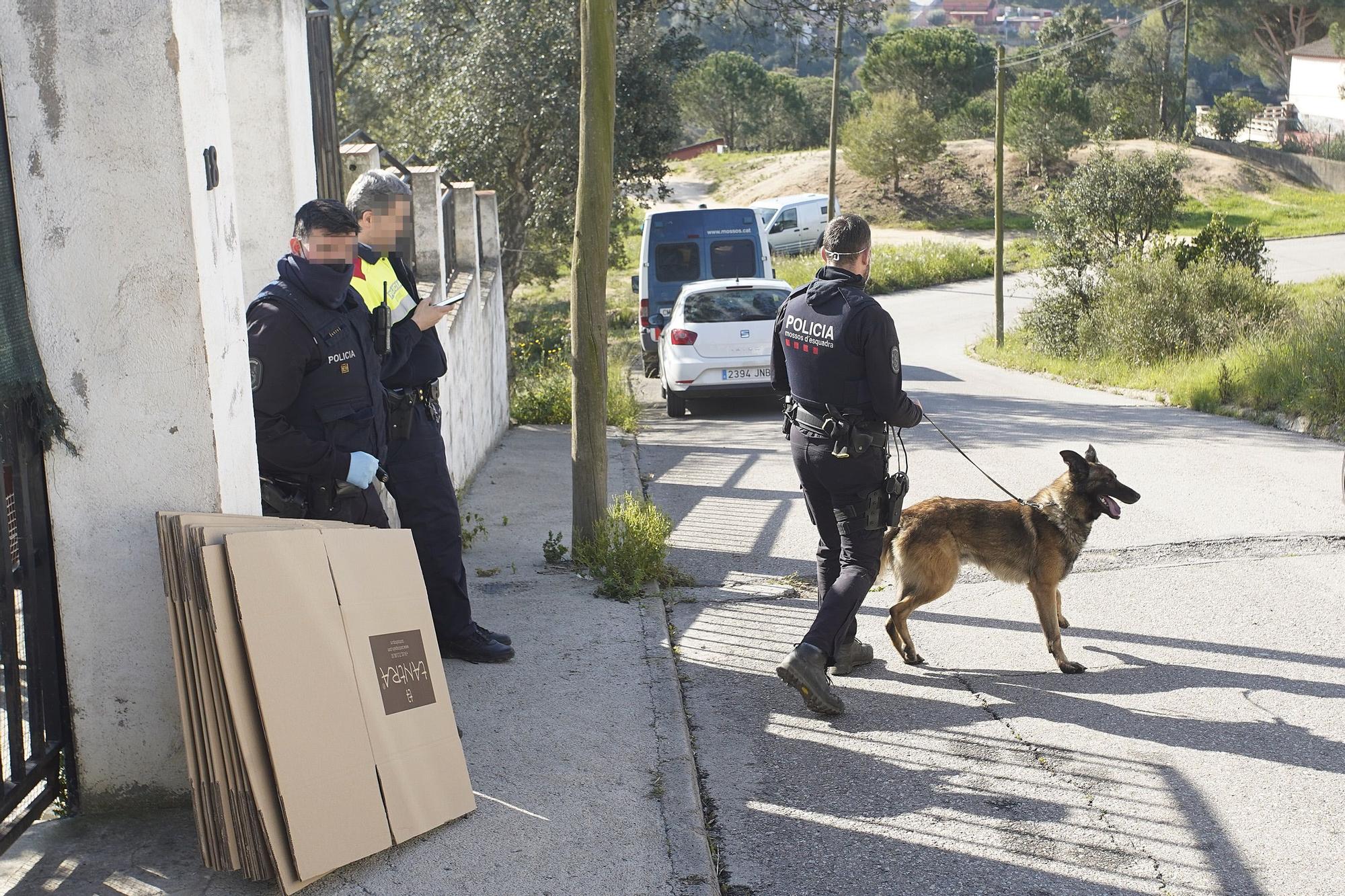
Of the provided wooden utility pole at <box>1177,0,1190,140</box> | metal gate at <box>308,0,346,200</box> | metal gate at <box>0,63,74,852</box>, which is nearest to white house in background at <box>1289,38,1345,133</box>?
wooden utility pole at <box>1177,0,1190,140</box>

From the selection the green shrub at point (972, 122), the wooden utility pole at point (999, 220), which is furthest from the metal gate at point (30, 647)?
the green shrub at point (972, 122)

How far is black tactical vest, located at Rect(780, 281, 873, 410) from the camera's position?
4.80 m

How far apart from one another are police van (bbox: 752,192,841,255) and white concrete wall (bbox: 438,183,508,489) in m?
26.2

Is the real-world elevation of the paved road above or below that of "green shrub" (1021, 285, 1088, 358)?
above

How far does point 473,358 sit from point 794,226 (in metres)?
29.6

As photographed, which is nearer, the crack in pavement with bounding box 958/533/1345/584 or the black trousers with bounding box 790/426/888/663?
the black trousers with bounding box 790/426/888/663

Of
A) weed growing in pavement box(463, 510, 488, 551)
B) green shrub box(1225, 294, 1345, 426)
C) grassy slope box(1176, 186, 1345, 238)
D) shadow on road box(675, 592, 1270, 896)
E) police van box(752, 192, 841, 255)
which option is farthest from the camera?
grassy slope box(1176, 186, 1345, 238)

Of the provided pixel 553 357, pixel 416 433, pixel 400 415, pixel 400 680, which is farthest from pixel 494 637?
pixel 553 357

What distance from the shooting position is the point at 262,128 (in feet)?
21.1

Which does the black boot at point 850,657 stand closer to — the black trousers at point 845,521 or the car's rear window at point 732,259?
the black trousers at point 845,521

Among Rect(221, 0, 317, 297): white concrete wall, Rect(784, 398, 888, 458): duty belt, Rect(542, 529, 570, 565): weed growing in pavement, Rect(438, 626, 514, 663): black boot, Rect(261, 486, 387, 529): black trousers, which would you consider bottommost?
Rect(542, 529, 570, 565): weed growing in pavement

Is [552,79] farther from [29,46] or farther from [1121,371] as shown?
[29,46]

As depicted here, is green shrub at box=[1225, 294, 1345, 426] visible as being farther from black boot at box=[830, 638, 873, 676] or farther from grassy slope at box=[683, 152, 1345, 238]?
grassy slope at box=[683, 152, 1345, 238]

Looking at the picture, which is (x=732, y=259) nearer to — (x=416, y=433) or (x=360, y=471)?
(x=416, y=433)
